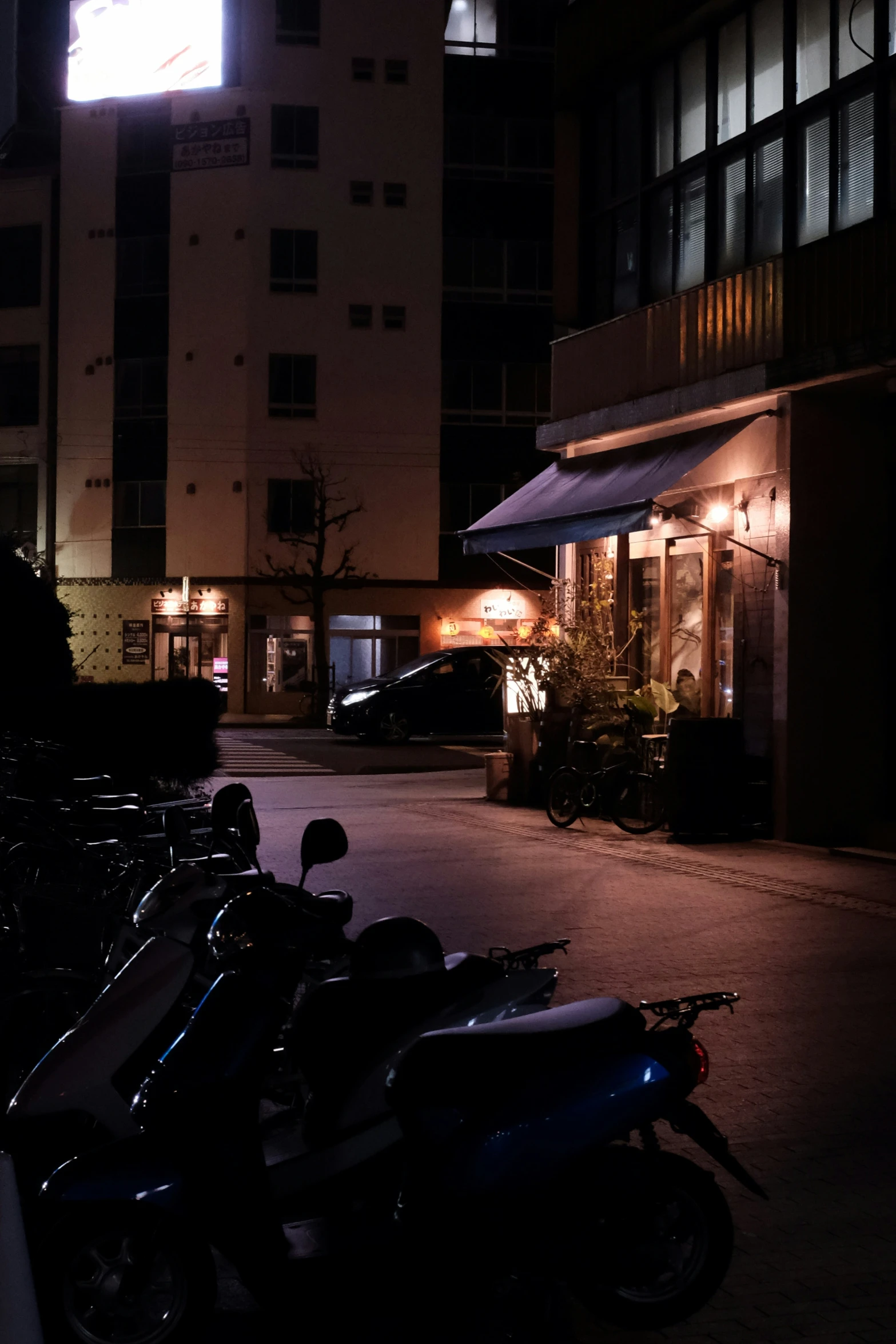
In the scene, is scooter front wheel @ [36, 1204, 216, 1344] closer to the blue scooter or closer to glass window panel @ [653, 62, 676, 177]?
the blue scooter

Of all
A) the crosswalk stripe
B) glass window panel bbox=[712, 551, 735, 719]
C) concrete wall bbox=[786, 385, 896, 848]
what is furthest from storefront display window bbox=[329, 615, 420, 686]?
concrete wall bbox=[786, 385, 896, 848]

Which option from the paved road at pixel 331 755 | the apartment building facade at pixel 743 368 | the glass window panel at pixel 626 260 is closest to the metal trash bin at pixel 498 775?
the apartment building facade at pixel 743 368

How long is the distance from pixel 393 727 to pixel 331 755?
10.5ft

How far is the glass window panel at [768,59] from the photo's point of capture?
16.0 metres

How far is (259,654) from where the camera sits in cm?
4856

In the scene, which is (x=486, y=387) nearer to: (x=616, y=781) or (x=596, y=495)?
(x=596, y=495)

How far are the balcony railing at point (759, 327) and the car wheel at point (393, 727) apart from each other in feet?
47.4

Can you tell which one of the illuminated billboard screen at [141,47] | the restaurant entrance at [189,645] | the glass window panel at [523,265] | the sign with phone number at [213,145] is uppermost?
the illuminated billboard screen at [141,47]

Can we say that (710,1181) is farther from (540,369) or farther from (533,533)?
(540,369)

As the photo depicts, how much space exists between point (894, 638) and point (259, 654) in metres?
34.9

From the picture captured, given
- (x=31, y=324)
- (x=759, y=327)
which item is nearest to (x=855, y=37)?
(x=759, y=327)

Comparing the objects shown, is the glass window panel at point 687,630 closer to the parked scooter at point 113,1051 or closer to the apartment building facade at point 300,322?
the parked scooter at point 113,1051

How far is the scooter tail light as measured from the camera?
162 inches

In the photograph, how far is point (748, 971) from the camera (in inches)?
357
